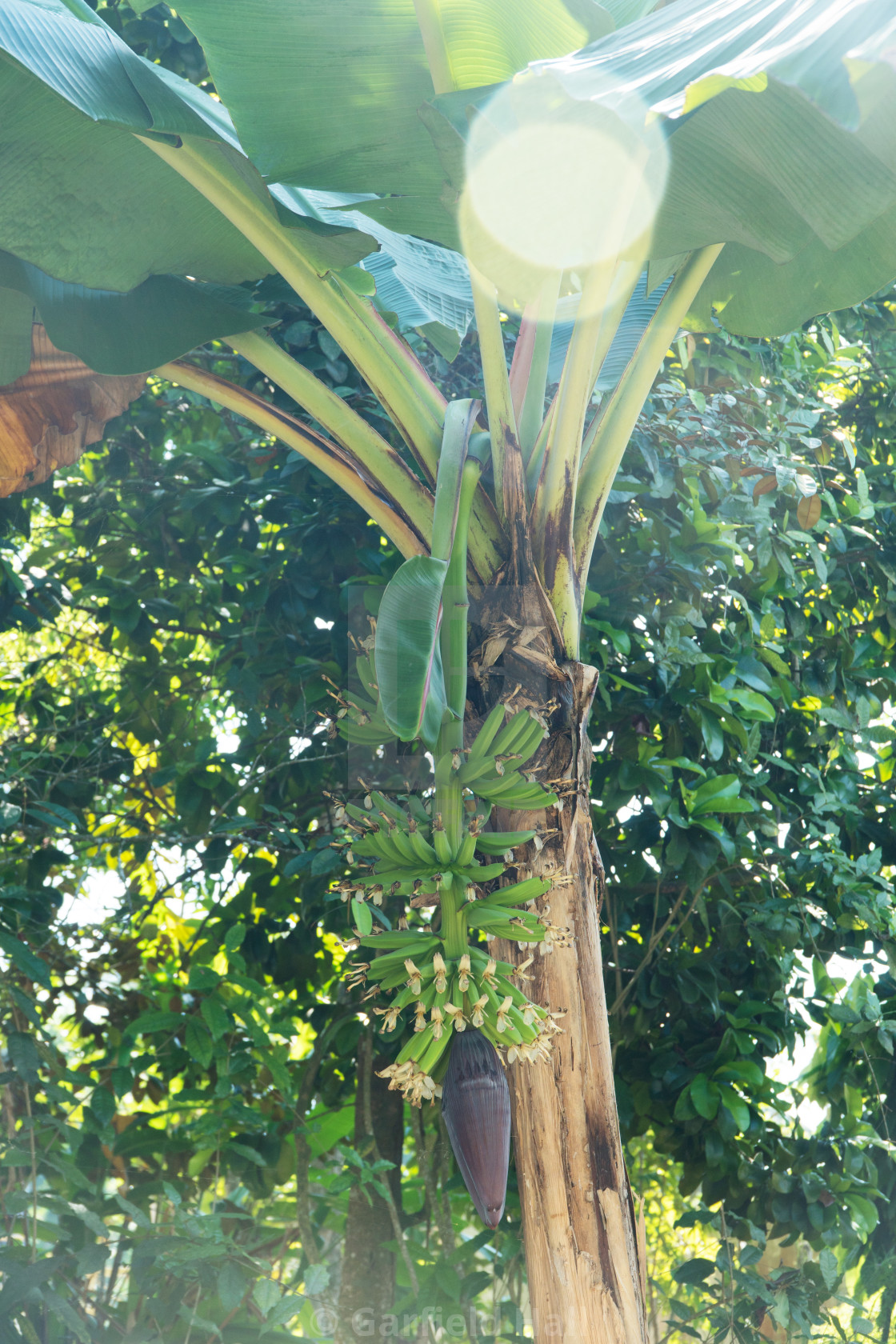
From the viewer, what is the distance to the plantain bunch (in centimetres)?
99

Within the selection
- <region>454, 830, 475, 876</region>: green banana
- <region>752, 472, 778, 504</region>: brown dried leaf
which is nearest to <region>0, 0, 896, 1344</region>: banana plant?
<region>454, 830, 475, 876</region>: green banana

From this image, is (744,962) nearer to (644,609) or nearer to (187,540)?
(644,609)

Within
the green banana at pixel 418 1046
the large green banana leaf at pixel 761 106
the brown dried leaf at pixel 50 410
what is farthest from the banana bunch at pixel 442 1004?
the brown dried leaf at pixel 50 410

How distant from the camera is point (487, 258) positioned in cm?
120

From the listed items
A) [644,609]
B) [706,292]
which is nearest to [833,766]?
[644,609]

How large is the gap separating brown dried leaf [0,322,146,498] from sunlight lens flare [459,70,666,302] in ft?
2.20

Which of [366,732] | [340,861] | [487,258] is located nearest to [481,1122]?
[366,732]

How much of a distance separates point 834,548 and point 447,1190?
180 cm

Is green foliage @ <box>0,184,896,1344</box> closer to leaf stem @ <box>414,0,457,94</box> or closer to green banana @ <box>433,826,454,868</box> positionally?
green banana @ <box>433,826,454,868</box>

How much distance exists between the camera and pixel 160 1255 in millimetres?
1610

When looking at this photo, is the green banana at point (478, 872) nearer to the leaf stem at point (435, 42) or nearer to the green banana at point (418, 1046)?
the green banana at point (418, 1046)

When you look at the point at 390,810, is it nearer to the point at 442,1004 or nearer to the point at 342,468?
the point at 442,1004

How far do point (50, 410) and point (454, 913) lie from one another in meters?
1.09

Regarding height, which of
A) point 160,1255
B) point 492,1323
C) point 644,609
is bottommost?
point 492,1323
